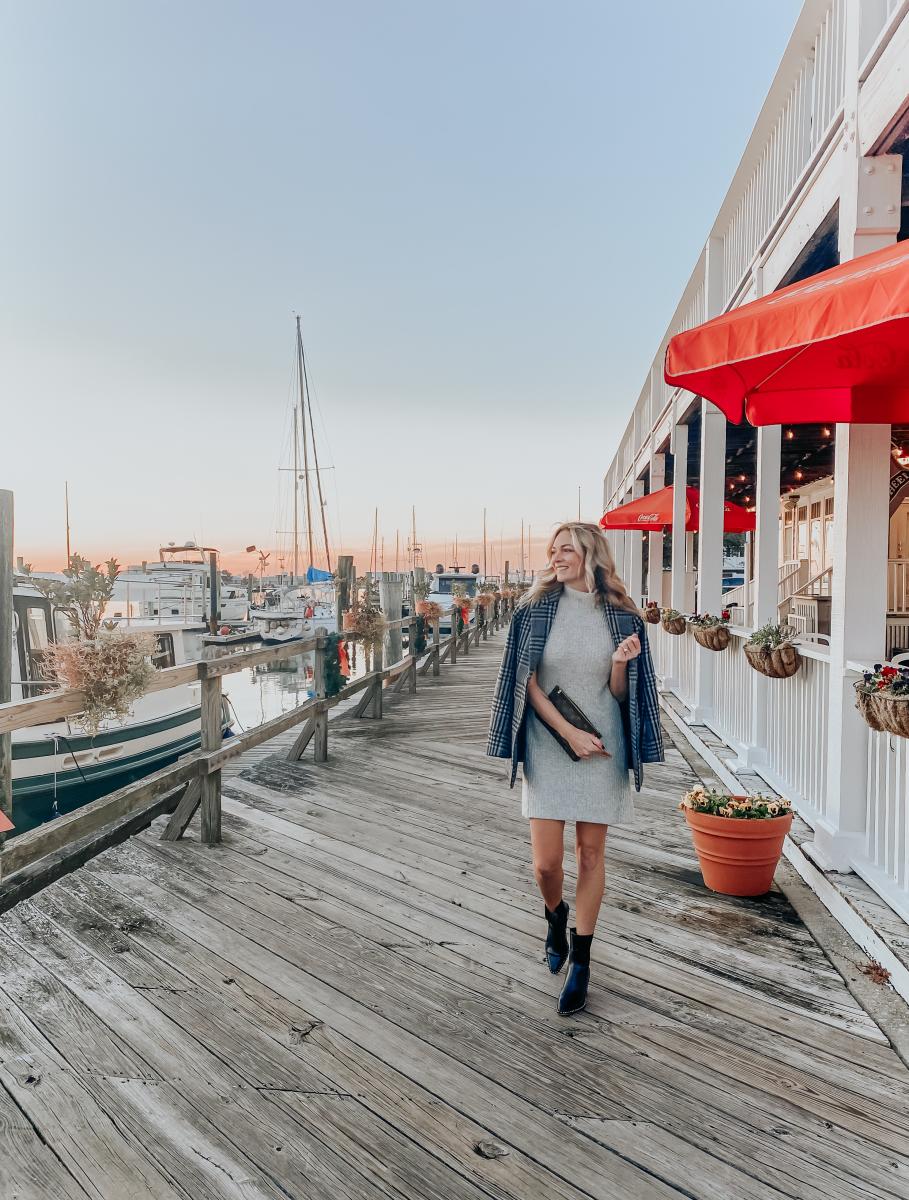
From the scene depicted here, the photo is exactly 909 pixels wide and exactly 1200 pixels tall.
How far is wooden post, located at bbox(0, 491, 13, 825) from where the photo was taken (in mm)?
3010

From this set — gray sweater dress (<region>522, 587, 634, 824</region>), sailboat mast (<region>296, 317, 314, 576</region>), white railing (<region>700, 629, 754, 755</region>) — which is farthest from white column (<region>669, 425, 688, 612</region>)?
sailboat mast (<region>296, 317, 314, 576</region>)

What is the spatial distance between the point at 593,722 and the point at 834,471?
12.5 ft

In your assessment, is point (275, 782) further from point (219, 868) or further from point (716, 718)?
point (716, 718)

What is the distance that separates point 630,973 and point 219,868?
86.3 inches

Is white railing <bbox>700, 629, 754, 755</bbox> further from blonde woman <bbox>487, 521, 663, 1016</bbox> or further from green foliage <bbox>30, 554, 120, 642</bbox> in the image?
green foliage <bbox>30, 554, 120, 642</bbox>

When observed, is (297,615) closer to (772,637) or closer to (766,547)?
(766,547)

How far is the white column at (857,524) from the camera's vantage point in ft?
10.9

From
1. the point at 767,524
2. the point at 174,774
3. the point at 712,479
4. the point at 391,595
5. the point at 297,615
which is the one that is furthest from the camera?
the point at 297,615

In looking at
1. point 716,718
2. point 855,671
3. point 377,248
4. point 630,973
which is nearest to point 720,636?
point 716,718

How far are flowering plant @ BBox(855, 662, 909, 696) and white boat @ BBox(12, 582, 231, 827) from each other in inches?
230

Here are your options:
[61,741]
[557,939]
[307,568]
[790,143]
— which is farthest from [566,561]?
[307,568]

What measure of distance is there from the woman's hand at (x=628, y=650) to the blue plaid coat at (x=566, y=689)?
5 cm

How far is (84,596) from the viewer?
11.7 ft

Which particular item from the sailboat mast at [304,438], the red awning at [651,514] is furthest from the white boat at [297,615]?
the red awning at [651,514]
